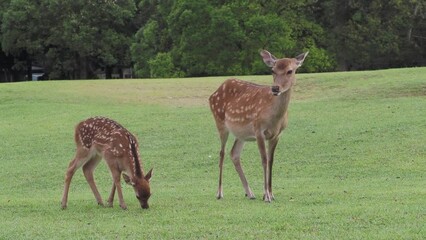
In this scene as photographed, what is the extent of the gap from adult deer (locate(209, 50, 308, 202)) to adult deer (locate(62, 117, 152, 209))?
4.97 ft

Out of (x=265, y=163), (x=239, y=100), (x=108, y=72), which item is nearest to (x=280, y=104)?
(x=265, y=163)

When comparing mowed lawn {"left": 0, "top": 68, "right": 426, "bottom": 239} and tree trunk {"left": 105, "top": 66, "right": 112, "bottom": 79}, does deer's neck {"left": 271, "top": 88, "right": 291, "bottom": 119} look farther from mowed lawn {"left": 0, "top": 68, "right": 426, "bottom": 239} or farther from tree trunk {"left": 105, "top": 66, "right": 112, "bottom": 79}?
tree trunk {"left": 105, "top": 66, "right": 112, "bottom": 79}

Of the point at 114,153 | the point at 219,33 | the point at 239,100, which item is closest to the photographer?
the point at 114,153

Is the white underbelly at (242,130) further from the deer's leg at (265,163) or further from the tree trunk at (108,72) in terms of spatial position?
the tree trunk at (108,72)

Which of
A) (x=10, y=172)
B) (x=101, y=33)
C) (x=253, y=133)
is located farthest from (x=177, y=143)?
(x=101, y=33)

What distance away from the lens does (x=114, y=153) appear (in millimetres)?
9211

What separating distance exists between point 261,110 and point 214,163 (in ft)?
18.6

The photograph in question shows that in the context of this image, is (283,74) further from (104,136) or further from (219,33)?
(219,33)

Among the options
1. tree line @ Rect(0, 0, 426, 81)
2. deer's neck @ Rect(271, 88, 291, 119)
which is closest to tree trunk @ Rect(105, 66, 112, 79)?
tree line @ Rect(0, 0, 426, 81)

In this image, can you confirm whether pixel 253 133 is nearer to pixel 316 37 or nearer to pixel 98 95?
pixel 98 95

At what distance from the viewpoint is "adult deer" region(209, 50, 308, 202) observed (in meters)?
9.34

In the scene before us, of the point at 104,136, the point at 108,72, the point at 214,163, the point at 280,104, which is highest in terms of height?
the point at 280,104

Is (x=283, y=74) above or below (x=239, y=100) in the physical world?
above

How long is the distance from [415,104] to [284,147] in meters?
5.81
